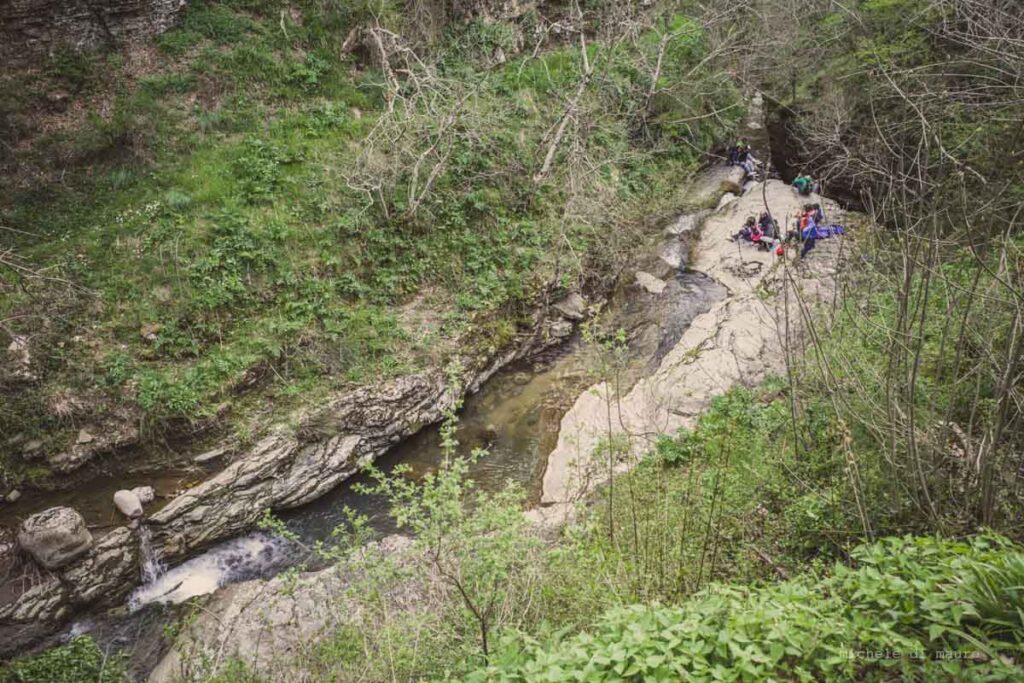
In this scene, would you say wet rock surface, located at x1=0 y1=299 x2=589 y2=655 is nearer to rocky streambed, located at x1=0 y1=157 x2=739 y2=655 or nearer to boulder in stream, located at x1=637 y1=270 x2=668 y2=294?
rocky streambed, located at x1=0 y1=157 x2=739 y2=655

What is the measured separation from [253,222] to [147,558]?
240 inches

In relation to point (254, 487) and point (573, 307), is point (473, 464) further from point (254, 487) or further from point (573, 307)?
point (573, 307)

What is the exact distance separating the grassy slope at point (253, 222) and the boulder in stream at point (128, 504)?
1.09 m

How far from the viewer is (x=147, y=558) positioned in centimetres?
694

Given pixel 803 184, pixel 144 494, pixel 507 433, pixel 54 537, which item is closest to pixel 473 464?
pixel 507 433

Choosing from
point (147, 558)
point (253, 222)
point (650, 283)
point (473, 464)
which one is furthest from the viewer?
point (650, 283)

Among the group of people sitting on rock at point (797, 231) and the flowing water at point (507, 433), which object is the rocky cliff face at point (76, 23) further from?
the group of people sitting on rock at point (797, 231)

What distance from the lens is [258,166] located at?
10734mm

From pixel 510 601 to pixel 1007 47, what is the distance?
6722mm

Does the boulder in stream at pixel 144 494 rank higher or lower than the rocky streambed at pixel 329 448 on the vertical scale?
higher

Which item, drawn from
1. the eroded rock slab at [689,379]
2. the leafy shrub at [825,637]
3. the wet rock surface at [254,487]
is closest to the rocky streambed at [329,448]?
the wet rock surface at [254,487]

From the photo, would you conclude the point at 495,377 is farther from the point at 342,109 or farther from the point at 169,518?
the point at 342,109

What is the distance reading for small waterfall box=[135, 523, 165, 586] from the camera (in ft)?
22.6

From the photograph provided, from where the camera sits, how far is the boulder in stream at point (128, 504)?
7023mm
